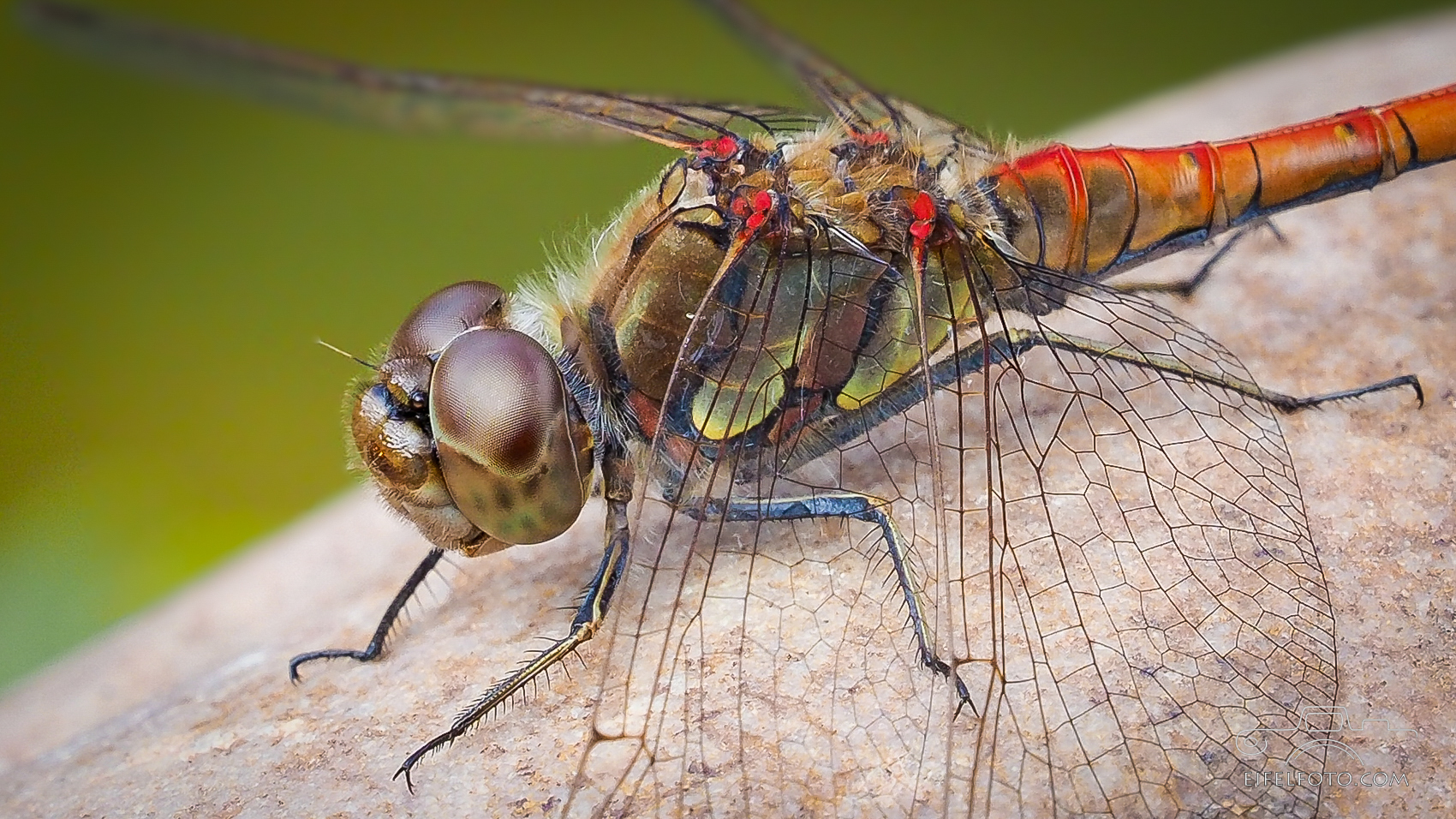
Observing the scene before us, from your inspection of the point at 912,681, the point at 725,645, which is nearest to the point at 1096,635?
the point at 912,681

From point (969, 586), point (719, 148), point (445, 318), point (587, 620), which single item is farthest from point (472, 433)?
point (969, 586)

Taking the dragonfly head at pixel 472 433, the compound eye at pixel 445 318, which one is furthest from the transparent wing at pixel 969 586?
the compound eye at pixel 445 318

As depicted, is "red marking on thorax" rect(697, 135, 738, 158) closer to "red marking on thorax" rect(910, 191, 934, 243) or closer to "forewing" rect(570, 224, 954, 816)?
"forewing" rect(570, 224, 954, 816)

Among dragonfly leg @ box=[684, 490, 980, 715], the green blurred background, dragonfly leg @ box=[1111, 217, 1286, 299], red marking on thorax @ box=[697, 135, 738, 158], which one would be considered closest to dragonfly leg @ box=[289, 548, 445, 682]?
dragonfly leg @ box=[684, 490, 980, 715]

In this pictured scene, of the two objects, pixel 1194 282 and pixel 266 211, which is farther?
pixel 266 211

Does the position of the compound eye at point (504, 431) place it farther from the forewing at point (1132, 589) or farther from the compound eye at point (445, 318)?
the forewing at point (1132, 589)

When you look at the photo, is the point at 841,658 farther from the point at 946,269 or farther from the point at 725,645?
the point at 946,269

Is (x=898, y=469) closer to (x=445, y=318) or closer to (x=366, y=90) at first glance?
(x=445, y=318)
